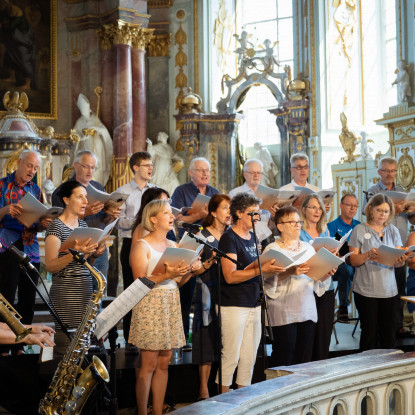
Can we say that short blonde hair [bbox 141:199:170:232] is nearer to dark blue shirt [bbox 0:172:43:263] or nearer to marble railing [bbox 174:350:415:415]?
dark blue shirt [bbox 0:172:43:263]

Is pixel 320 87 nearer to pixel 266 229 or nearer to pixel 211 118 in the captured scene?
pixel 211 118

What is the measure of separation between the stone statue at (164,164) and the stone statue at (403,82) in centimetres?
496

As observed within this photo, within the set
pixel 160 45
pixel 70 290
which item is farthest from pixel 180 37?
pixel 70 290

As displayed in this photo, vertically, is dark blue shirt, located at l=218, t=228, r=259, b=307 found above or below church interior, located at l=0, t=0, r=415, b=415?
below

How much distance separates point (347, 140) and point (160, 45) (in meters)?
4.81

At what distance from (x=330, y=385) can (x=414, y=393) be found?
1.74 ft

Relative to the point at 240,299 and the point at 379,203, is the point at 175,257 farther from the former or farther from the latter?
the point at 379,203

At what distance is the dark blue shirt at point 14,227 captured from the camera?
5.31 metres

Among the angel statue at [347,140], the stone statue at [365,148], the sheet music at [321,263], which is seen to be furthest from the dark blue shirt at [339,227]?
the angel statue at [347,140]

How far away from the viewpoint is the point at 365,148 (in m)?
10.8

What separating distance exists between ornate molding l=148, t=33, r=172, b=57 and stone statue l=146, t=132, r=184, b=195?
1725 millimetres

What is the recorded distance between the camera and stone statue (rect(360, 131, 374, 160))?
10805mm

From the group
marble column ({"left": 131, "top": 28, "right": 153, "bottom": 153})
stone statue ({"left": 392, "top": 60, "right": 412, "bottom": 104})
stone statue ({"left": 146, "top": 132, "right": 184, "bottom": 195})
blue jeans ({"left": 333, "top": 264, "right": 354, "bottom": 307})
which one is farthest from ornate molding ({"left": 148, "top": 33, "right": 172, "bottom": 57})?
blue jeans ({"left": 333, "top": 264, "right": 354, "bottom": 307})

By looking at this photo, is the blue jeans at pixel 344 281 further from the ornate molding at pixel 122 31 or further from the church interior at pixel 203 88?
the ornate molding at pixel 122 31
